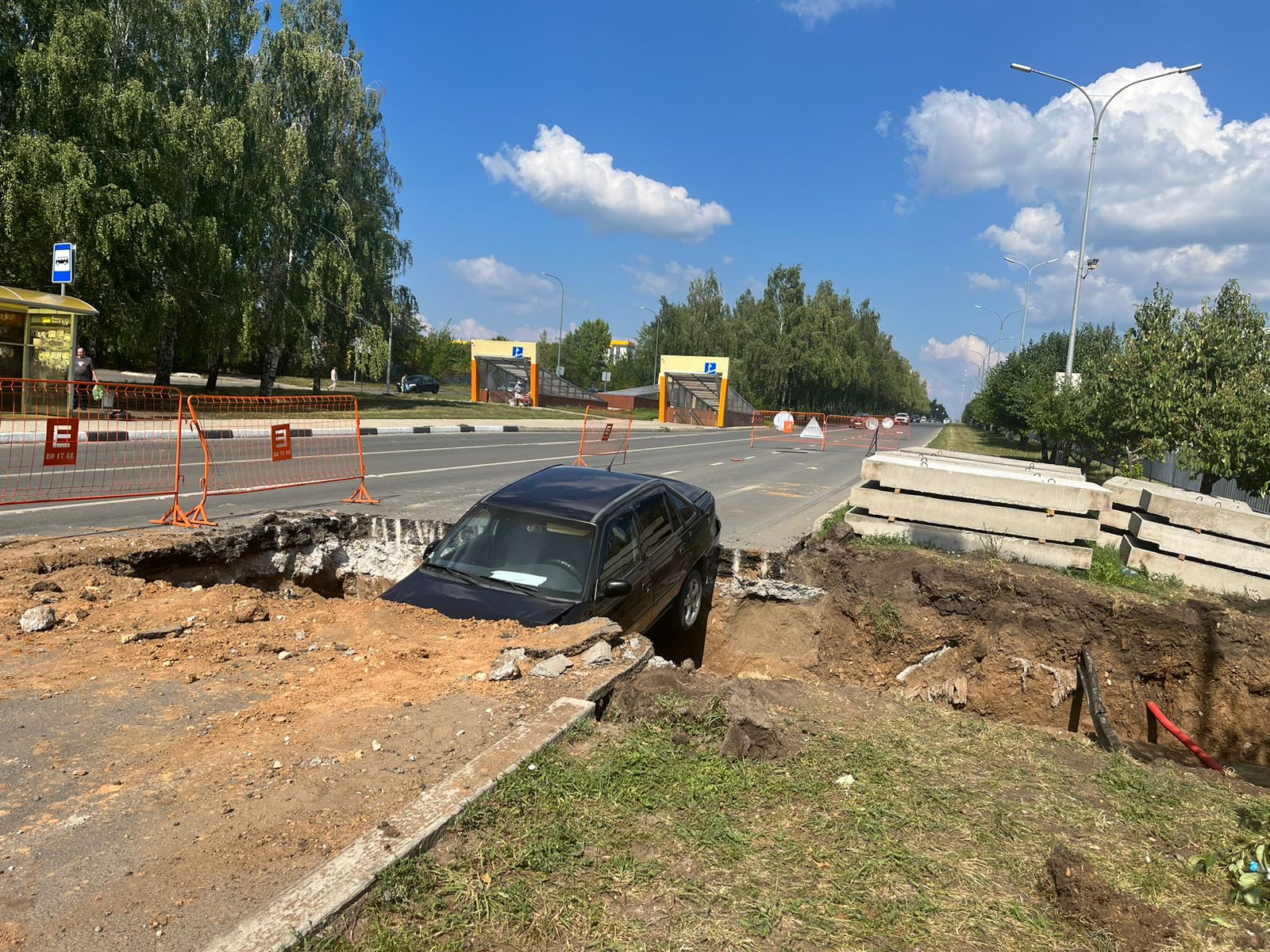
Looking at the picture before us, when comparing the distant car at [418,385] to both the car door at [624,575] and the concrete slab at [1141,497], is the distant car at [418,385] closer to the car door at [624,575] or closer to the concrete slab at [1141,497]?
the concrete slab at [1141,497]

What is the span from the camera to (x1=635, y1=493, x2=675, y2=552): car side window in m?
6.48

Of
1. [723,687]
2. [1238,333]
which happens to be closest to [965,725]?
[723,687]

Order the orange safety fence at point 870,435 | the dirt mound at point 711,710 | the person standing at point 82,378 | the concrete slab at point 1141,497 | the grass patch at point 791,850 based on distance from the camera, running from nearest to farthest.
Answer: the grass patch at point 791,850 < the dirt mound at point 711,710 < the concrete slab at point 1141,497 < the person standing at point 82,378 < the orange safety fence at point 870,435

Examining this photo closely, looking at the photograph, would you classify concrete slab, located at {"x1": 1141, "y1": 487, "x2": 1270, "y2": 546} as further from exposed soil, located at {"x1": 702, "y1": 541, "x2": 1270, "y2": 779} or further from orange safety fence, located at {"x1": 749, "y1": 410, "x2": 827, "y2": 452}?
orange safety fence, located at {"x1": 749, "y1": 410, "x2": 827, "y2": 452}

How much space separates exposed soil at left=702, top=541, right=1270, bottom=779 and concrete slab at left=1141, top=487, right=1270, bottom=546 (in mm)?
814

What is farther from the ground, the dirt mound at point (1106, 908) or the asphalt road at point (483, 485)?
the asphalt road at point (483, 485)

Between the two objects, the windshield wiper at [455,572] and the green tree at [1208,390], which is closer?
the windshield wiper at [455,572]

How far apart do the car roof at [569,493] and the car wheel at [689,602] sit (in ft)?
3.48

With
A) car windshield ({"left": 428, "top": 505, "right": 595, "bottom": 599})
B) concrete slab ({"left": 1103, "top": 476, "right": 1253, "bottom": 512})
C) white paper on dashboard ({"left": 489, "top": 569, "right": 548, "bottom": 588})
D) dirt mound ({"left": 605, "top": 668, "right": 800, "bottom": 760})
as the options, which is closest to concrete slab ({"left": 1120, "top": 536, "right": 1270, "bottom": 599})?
concrete slab ({"left": 1103, "top": 476, "right": 1253, "bottom": 512})

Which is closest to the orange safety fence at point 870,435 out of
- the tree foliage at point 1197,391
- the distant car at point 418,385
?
the tree foliage at point 1197,391

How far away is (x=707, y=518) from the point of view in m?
8.02

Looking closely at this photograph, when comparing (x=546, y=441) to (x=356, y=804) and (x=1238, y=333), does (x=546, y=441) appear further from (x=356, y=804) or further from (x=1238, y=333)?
(x=356, y=804)

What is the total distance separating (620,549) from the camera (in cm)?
602

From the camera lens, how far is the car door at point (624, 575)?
5.60 metres
